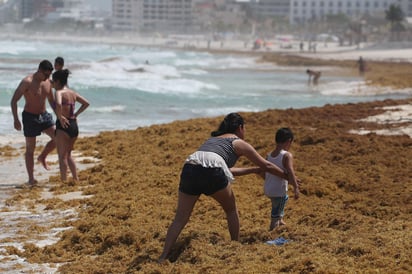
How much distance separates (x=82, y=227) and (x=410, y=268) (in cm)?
402

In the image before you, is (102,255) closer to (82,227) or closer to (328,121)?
(82,227)

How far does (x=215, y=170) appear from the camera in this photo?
7.37m

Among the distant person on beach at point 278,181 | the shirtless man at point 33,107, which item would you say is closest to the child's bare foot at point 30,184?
the shirtless man at point 33,107

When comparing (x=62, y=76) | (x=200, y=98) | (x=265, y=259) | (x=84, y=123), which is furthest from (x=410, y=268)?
(x=200, y=98)

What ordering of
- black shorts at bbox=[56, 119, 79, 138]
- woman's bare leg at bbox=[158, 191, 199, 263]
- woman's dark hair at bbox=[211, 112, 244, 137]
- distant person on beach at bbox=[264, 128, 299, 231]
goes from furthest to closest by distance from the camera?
black shorts at bbox=[56, 119, 79, 138]
distant person on beach at bbox=[264, 128, 299, 231]
woman's dark hair at bbox=[211, 112, 244, 137]
woman's bare leg at bbox=[158, 191, 199, 263]

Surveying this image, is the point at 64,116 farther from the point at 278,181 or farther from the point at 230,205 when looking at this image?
the point at 230,205

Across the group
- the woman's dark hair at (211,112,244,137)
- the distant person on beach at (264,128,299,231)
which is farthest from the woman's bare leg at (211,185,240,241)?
the distant person on beach at (264,128,299,231)

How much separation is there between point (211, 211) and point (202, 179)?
94.7 inches

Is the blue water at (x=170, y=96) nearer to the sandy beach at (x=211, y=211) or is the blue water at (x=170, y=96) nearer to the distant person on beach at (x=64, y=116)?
the sandy beach at (x=211, y=211)

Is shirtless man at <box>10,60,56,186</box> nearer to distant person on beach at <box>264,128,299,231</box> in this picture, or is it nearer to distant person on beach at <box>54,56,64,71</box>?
distant person on beach at <box>54,56,64,71</box>

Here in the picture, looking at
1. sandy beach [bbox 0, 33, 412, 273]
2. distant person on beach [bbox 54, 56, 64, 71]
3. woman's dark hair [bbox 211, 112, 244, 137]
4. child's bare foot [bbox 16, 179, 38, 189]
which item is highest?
distant person on beach [bbox 54, 56, 64, 71]

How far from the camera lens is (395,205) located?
31.7 ft

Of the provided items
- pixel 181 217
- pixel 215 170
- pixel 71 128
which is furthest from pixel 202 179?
pixel 71 128

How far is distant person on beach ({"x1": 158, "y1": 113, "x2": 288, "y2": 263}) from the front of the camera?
7383mm
